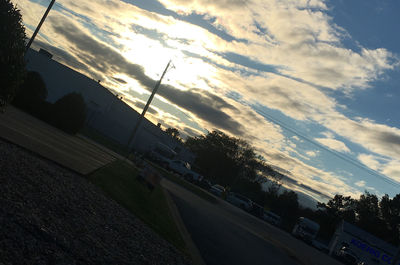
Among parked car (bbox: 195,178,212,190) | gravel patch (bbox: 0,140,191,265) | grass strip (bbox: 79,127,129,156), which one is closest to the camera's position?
gravel patch (bbox: 0,140,191,265)

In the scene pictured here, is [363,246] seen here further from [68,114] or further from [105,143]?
[68,114]

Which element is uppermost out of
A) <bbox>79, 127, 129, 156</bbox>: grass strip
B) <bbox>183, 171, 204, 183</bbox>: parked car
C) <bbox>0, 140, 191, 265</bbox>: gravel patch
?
<bbox>0, 140, 191, 265</bbox>: gravel patch

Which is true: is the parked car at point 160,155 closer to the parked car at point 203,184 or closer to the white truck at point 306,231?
the parked car at point 203,184

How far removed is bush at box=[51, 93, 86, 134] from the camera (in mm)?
21406

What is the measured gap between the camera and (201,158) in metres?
91.3

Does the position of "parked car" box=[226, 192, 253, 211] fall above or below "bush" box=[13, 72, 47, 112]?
below

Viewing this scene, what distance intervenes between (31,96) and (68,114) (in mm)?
3301

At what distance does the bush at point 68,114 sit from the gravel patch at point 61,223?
12911 millimetres

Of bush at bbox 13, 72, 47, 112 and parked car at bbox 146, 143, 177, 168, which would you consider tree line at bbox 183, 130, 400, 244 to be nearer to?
parked car at bbox 146, 143, 177, 168

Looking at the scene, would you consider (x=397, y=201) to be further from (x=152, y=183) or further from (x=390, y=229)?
(x=152, y=183)

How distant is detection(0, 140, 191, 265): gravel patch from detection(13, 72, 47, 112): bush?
1468 centimetres

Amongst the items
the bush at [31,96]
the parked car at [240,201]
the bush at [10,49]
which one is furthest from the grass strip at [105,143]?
the bush at [10,49]

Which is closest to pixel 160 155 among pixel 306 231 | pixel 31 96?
pixel 306 231

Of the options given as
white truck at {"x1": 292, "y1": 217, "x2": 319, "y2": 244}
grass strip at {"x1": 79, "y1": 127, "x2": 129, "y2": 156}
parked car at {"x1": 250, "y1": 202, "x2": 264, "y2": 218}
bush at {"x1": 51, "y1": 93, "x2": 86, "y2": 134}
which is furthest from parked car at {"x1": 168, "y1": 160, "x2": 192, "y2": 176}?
bush at {"x1": 51, "y1": 93, "x2": 86, "y2": 134}
